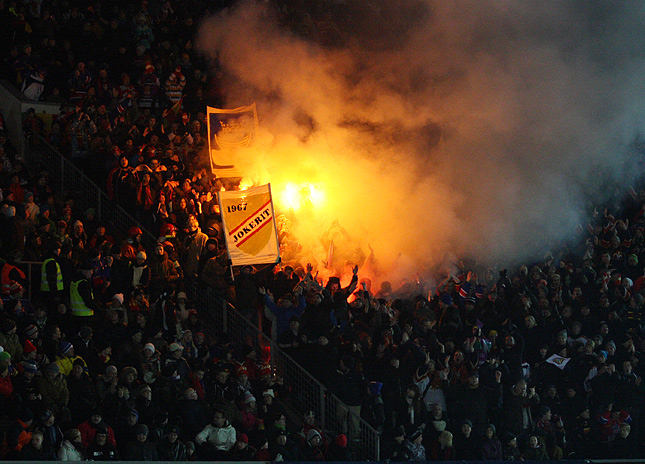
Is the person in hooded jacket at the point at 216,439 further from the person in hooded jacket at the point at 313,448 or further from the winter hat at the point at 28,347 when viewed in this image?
the winter hat at the point at 28,347

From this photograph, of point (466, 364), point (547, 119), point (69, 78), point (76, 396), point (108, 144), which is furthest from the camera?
point (547, 119)

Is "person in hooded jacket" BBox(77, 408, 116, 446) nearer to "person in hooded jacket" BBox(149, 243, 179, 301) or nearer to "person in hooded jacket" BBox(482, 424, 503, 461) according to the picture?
"person in hooded jacket" BBox(149, 243, 179, 301)

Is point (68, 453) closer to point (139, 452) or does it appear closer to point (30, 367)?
point (139, 452)

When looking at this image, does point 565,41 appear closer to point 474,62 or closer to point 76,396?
point 474,62

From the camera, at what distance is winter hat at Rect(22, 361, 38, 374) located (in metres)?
9.37

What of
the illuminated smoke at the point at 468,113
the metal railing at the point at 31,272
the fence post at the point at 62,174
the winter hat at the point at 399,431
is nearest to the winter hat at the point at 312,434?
the winter hat at the point at 399,431

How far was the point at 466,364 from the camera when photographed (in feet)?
37.6

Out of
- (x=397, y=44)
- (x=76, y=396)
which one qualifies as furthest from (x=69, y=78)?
(x=76, y=396)

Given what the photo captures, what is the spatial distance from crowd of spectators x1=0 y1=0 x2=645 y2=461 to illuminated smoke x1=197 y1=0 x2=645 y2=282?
1.04 metres

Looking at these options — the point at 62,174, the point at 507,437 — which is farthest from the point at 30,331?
the point at 507,437

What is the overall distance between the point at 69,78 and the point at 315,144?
3244 mm

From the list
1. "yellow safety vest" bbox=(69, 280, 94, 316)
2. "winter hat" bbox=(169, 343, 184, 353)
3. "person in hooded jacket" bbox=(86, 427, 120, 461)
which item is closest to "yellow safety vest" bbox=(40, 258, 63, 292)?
"yellow safety vest" bbox=(69, 280, 94, 316)

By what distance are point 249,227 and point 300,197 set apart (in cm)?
238

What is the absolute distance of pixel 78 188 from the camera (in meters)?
12.7
